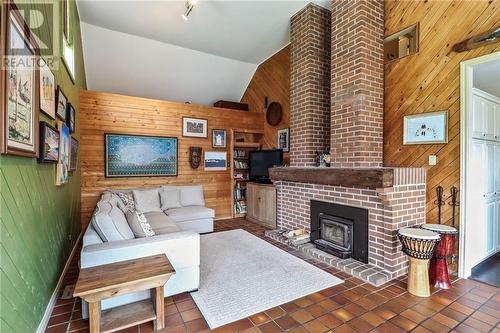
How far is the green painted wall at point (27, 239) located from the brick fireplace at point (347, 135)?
117 inches

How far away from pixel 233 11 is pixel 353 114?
254 cm

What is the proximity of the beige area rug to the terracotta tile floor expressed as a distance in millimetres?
95

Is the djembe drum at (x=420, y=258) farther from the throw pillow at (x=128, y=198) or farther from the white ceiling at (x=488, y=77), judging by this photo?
the throw pillow at (x=128, y=198)

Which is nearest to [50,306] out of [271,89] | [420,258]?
[420,258]

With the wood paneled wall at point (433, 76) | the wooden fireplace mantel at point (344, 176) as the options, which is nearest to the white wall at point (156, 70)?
the wooden fireplace mantel at point (344, 176)

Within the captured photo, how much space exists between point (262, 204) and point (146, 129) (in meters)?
2.78

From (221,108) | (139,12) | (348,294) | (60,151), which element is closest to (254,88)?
(221,108)

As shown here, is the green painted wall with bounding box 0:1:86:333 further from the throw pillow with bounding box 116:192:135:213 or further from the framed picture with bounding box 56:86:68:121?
the throw pillow with bounding box 116:192:135:213

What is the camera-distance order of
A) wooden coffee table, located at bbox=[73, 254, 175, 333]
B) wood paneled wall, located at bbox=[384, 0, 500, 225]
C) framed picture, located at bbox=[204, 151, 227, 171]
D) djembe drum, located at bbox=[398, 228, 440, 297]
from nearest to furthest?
wooden coffee table, located at bbox=[73, 254, 175, 333] < djembe drum, located at bbox=[398, 228, 440, 297] < wood paneled wall, located at bbox=[384, 0, 500, 225] < framed picture, located at bbox=[204, 151, 227, 171]

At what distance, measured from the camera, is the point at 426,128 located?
2943 mm

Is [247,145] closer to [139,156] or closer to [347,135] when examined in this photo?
[139,156]

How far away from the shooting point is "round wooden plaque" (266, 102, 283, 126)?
540cm

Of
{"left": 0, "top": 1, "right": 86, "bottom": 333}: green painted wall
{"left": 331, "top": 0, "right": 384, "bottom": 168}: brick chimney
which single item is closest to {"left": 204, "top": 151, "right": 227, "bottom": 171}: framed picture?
{"left": 331, "top": 0, "right": 384, "bottom": 168}: brick chimney

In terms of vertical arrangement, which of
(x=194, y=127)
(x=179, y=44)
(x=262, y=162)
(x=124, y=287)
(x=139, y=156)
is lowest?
(x=124, y=287)
